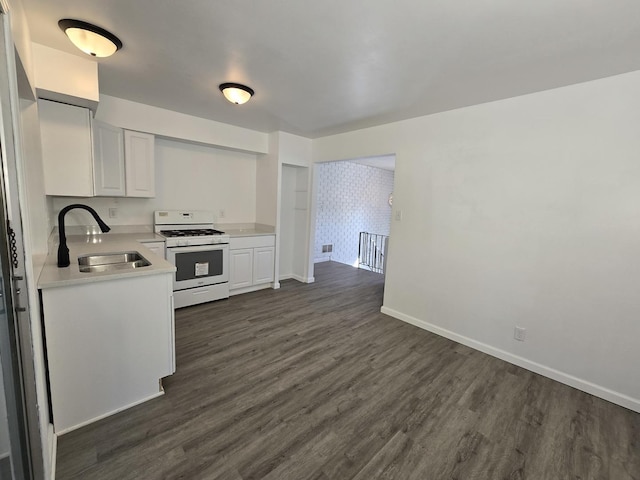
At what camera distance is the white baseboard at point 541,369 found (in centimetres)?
221

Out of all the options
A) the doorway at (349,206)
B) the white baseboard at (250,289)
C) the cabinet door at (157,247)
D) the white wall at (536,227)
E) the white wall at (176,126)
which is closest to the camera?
the white wall at (536,227)

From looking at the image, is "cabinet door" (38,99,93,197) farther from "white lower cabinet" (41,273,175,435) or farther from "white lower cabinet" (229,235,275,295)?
"white lower cabinet" (229,235,275,295)

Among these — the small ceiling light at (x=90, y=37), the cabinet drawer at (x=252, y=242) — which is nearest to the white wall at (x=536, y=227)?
the cabinet drawer at (x=252, y=242)

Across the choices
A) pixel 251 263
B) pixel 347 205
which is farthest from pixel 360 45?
pixel 347 205

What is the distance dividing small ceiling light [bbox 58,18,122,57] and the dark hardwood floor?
246cm

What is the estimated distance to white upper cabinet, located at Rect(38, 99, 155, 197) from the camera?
2.36 metres

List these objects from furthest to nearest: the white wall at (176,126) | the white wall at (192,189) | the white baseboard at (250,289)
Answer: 1. the white baseboard at (250,289)
2. the white wall at (192,189)
3. the white wall at (176,126)

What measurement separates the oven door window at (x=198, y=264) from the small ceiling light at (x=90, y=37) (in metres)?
2.15

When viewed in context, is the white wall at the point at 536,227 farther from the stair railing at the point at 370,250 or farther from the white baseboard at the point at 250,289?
the stair railing at the point at 370,250

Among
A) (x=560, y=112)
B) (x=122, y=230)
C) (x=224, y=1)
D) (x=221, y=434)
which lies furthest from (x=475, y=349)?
(x=122, y=230)

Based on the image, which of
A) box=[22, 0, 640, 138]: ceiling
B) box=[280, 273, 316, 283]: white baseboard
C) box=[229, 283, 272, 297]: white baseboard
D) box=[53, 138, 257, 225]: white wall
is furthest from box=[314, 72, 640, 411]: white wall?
box=[53, 138, 257, 225]: white wall

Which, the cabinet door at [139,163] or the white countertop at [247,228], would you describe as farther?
the white countertop at [247,228]

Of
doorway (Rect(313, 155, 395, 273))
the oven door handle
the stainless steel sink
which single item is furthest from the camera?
doorway (Rect(313, 155, 395, 273))

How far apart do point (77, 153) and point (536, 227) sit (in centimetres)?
415
